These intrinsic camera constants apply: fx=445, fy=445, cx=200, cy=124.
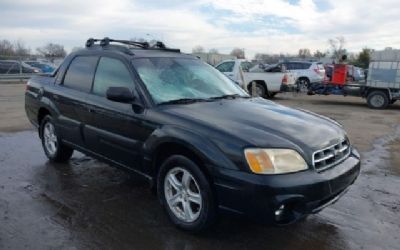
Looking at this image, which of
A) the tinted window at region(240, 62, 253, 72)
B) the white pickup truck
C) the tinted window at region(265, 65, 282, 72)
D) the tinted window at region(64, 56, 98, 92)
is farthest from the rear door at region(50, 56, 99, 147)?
the tinted window at region(240, 62, 253, 72)

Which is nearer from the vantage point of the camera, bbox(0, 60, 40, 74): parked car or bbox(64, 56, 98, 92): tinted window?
bbox(64, 56, 98, 92): tinted window

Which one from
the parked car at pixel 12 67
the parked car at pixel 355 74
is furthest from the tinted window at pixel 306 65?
the parked car at pixel 12 67

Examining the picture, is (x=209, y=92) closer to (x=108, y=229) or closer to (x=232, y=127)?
(x=232, y=127)

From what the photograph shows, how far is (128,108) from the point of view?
473 centimetres

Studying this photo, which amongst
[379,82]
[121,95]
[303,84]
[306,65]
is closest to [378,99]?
[379,82]

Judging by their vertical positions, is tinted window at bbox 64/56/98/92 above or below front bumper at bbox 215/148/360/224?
above

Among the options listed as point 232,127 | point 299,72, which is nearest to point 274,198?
point 232,127

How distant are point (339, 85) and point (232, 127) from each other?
1434 cm

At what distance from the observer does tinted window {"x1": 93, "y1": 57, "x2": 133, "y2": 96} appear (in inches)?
195

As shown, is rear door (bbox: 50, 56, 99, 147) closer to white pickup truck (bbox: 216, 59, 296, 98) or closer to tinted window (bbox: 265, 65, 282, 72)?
white pickup truck (bbox: 216, 59, 296, 98)

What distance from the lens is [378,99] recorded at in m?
16.3

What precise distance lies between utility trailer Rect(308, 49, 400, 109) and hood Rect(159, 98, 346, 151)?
40.3ft

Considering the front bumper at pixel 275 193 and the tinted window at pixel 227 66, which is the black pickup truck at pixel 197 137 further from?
the tinted window at pixel 227 66

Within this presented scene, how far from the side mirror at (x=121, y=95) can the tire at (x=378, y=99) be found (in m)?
13.6
